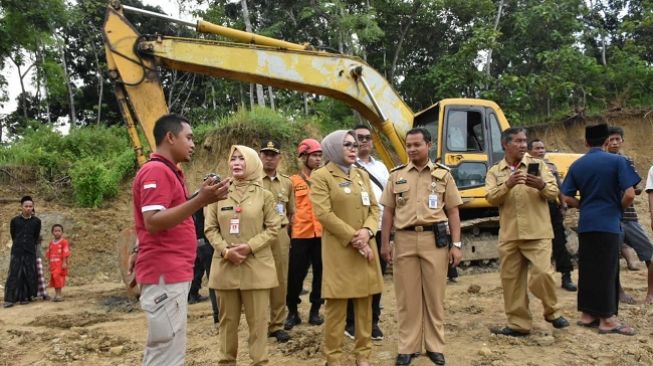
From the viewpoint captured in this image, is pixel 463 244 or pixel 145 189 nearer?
pixel 145 189

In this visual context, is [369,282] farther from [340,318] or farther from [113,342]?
[113,342]

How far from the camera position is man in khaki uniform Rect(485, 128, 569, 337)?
4363mm

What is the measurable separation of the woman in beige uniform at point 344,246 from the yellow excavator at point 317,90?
3.32m

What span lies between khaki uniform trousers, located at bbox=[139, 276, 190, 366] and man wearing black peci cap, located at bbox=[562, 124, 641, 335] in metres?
3.60

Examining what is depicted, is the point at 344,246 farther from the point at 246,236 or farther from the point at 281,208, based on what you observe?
the point at 281,208

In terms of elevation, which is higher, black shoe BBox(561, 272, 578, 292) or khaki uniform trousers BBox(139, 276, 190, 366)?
khaki uniform trousers BBox(139, 276, 190, 366)

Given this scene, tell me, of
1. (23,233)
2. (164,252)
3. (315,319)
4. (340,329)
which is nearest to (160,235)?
(164,252)

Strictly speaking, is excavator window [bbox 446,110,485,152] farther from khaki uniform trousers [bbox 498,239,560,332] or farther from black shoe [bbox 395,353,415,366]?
black shoe [bbox 395,353,415,366]

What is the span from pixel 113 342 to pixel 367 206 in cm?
294

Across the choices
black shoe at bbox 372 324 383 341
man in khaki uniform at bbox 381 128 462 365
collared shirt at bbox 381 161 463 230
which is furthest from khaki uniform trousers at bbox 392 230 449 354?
black shoe at bbox 372 324 383 341

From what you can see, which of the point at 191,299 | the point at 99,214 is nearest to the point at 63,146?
the point at 99,214

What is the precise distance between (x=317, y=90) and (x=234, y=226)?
410 centimetres

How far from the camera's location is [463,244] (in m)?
8.04

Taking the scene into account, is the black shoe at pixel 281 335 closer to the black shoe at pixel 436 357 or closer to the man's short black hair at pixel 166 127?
the black shoe at pixel 436 357
